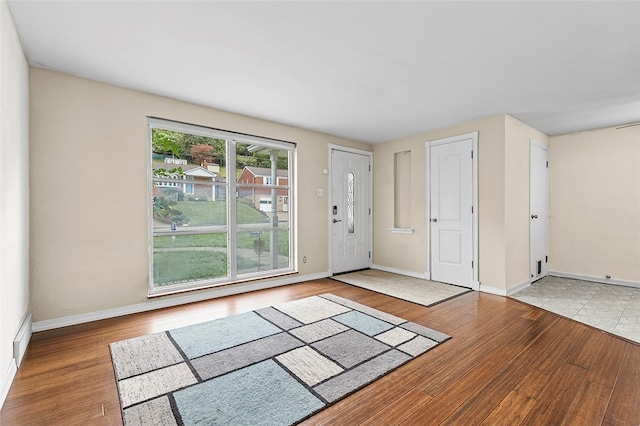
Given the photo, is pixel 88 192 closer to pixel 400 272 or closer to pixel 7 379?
pixel 7 379

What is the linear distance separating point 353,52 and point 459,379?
107 inches

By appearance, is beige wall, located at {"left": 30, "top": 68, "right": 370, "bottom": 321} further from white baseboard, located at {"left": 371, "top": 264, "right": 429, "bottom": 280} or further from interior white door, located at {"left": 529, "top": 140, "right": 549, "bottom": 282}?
interior white door, located at {"left": 529, "top": 140, "right": 549, "bottom": 282}

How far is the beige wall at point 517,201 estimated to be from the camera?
416 centimetres

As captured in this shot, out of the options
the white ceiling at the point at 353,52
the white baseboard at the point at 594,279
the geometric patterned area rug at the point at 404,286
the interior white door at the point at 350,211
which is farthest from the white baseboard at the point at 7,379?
the white baseboard at the point at 594,279

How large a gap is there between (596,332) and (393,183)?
3.56 m

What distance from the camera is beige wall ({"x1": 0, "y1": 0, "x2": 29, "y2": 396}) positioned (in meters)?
1.94

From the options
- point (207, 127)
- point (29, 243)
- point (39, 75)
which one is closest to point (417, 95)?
point (207, 127)

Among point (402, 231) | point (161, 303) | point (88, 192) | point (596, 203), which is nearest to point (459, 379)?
point (161, 303)

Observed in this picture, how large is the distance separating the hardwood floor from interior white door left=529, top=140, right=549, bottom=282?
2003 millimetres

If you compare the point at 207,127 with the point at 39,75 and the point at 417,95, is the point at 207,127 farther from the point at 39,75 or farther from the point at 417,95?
the point at 417,95

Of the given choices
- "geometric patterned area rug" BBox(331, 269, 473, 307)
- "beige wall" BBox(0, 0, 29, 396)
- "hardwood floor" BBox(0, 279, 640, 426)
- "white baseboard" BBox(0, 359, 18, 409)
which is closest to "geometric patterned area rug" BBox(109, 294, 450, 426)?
"hardwood floor" BBox(0, 279, 640, 426)

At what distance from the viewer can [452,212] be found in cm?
472

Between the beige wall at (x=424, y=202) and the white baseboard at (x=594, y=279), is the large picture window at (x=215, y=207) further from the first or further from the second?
the white baseboard at (x=594, y=279)

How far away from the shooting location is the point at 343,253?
5.59 m
